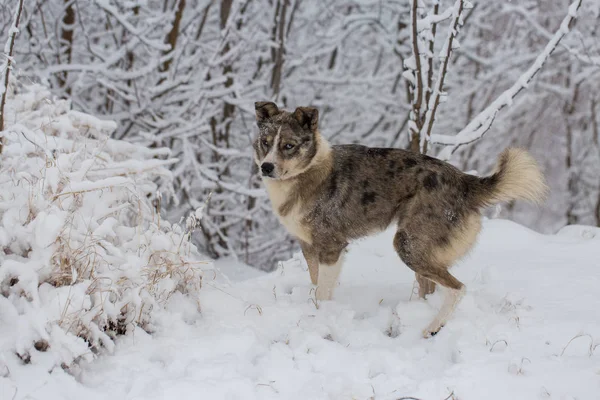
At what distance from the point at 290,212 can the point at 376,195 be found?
0.63 meters

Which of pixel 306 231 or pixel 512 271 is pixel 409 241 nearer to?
pixel 306 231

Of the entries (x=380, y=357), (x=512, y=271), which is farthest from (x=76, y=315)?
(x=512, y=271)

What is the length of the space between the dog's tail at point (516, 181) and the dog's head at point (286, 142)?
126cm

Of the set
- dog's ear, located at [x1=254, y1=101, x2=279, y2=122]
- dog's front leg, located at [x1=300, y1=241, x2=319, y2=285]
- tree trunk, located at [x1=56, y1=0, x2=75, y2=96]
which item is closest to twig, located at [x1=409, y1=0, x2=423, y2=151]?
dog's ear, located at [x1=254, y1=101, x2=279, y2=122]

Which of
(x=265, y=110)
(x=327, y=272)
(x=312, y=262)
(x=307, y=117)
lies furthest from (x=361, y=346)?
(x=265, y=110)

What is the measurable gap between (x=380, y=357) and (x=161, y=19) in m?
5.17

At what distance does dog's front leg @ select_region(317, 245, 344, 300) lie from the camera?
4066 mm

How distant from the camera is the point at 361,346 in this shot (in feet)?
11.1

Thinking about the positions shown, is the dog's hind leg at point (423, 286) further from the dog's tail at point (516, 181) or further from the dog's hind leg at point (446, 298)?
the dog's tail at point (516, 181)

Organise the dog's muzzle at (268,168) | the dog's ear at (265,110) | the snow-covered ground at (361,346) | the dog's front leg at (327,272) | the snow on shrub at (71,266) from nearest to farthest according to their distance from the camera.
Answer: the snow-covered ground at (361,346) < the snow on shrub at (71,266) < the dog's muzzle at (268,168) < the dog's front leg at (327,272) < the dog's ear at (265,110)

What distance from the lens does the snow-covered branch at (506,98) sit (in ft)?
17.1

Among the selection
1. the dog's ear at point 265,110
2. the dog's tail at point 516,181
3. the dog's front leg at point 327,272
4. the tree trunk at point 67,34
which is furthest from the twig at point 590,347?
the tree trunk at point 67,34

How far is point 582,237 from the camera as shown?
554cm

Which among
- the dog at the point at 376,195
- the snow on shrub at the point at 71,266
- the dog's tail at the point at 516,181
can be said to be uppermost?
the dog's tail at the point at 516,181
